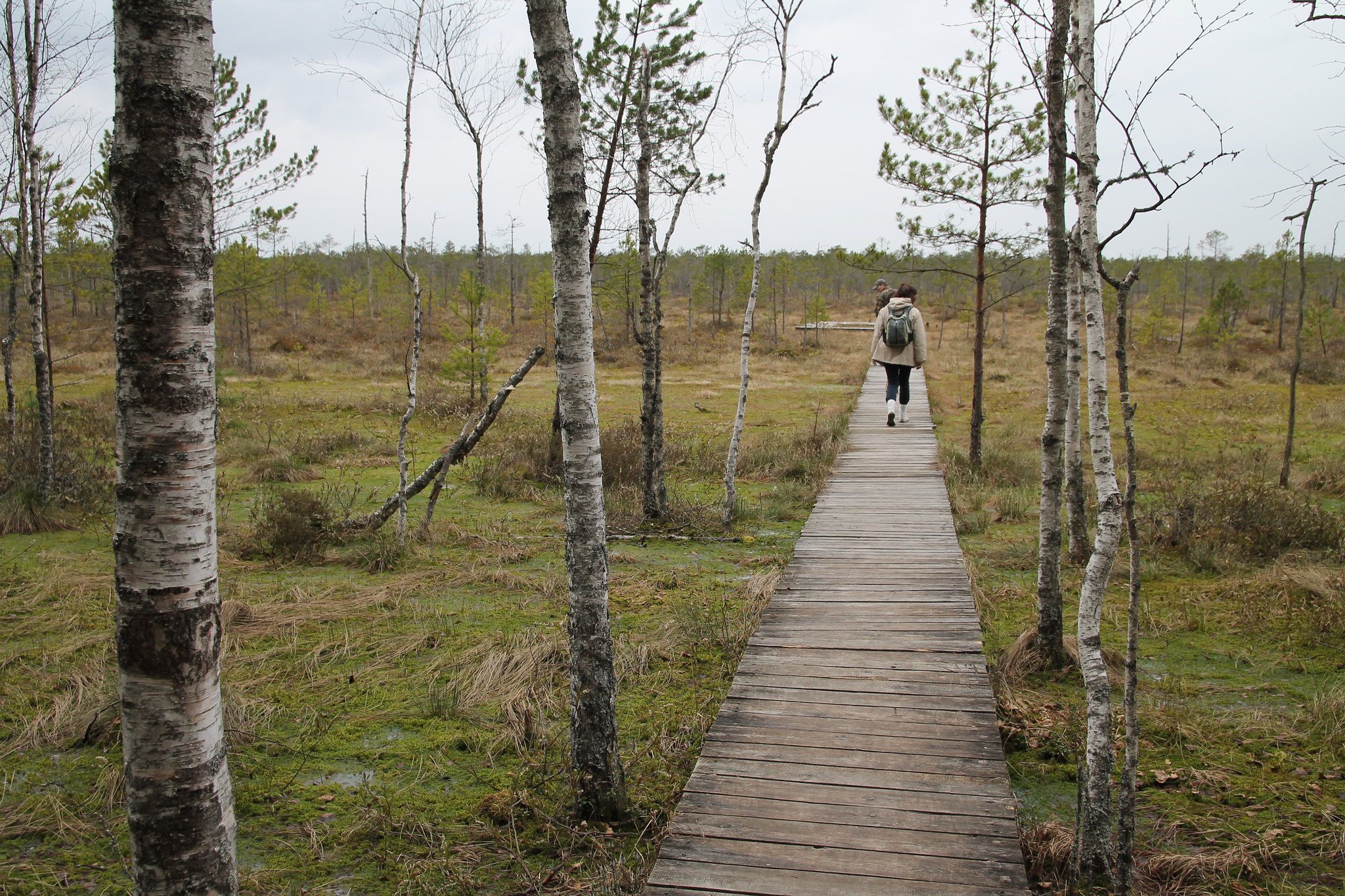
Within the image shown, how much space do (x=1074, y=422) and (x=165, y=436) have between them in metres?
6.01

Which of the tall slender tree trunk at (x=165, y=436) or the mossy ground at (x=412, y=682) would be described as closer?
the tall slender tree trunk at (x=165, y=436)

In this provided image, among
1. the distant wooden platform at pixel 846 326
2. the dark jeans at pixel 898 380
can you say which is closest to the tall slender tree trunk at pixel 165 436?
the dark jeans at pixel 898 380

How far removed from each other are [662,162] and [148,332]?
29.3 ft

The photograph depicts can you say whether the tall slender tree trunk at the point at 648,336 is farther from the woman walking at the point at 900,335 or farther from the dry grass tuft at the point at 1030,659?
the dry grass tuft at the point at 1030,659

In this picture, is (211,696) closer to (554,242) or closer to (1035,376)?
(554,242)

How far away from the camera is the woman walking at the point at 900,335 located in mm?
10906

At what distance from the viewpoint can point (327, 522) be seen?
25.6 ft

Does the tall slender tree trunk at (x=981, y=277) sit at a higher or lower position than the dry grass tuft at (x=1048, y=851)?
higher

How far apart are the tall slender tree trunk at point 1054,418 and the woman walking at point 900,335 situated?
19.1 ft

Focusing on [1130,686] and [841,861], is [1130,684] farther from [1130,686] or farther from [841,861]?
[841,861]

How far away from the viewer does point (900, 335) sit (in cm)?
1087

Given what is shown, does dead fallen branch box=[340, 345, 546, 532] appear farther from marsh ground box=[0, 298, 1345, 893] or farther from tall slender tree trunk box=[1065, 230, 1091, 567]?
tall slender tree trunk box=[1065, 230, 1091, 567]

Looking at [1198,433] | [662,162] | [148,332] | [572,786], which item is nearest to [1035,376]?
[1198,433]

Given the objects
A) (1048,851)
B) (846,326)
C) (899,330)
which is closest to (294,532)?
(1048,851)
